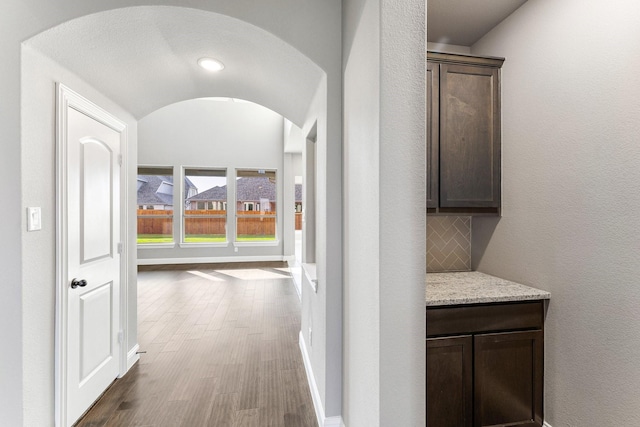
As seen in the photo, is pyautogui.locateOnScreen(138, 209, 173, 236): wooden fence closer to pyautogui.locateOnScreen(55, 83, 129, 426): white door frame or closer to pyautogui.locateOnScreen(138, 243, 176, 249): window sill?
pyautogui.locateOnScreen(138, 243, 176, 249): window sill

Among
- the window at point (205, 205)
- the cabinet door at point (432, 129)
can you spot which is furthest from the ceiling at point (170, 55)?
the window at point (205, 205)

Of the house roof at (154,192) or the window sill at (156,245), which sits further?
the house roof at (154,192)

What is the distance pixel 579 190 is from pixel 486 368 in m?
1.11

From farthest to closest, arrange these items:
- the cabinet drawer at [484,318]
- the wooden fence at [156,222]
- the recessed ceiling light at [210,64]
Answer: the wooden fence at [156,222], the recessed ceiling light at [210,64], the cabinet drawer at [484,318]

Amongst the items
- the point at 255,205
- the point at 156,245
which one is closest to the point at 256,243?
the point at 255,205

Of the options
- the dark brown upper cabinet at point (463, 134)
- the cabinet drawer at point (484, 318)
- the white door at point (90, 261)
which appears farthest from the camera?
the dark brown upper cabinet at point (463, 134)

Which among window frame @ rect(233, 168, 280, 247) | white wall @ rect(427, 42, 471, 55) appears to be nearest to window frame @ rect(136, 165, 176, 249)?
window frame @ rect(233, 168, 280, 247)

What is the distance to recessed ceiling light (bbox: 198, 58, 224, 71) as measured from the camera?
212 centimetres

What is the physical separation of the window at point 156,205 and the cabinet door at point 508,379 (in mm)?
7575

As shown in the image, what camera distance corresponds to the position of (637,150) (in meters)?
1.41

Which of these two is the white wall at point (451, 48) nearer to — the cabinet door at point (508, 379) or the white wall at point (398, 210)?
the white wall at point (398, 210)

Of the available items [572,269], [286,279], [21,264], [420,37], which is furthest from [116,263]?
[286,279]

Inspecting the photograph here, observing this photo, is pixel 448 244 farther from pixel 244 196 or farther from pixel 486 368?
pixel 244 196

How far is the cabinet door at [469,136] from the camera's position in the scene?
6.67 ft
